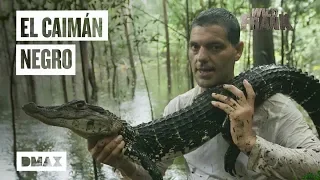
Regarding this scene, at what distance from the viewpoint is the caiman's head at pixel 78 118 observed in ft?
4.50

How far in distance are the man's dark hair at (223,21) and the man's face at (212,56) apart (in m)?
0.02

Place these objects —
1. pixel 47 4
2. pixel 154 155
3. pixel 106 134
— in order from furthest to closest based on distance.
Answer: pixel 47 4 → pixel 154 155 → pixel 106 134

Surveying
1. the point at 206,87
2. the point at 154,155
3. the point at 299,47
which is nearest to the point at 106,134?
the point at 154,155

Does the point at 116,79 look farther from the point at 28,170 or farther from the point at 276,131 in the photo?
the point at 276,131

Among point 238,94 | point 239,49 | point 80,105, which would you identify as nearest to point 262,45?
point 239,49

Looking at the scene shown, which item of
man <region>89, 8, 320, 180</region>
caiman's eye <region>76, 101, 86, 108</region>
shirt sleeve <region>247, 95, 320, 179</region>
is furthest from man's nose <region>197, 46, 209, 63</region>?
caiman's eye <region>76, 101, 86, 108</region>

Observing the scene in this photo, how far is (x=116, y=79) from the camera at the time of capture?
5.97 feet

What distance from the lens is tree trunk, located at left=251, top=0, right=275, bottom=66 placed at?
1.75 meters

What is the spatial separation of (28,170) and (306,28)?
131cm

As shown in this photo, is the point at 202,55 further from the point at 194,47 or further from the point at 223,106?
the point at 223,106

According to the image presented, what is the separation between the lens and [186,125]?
5.04ft

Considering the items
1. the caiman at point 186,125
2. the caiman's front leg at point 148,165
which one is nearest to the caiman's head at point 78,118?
the caiman at point 186,125

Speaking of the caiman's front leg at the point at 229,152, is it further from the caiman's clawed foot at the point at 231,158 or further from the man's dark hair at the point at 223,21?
the man's dark hair at the point at 223,21

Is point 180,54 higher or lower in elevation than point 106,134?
higher
